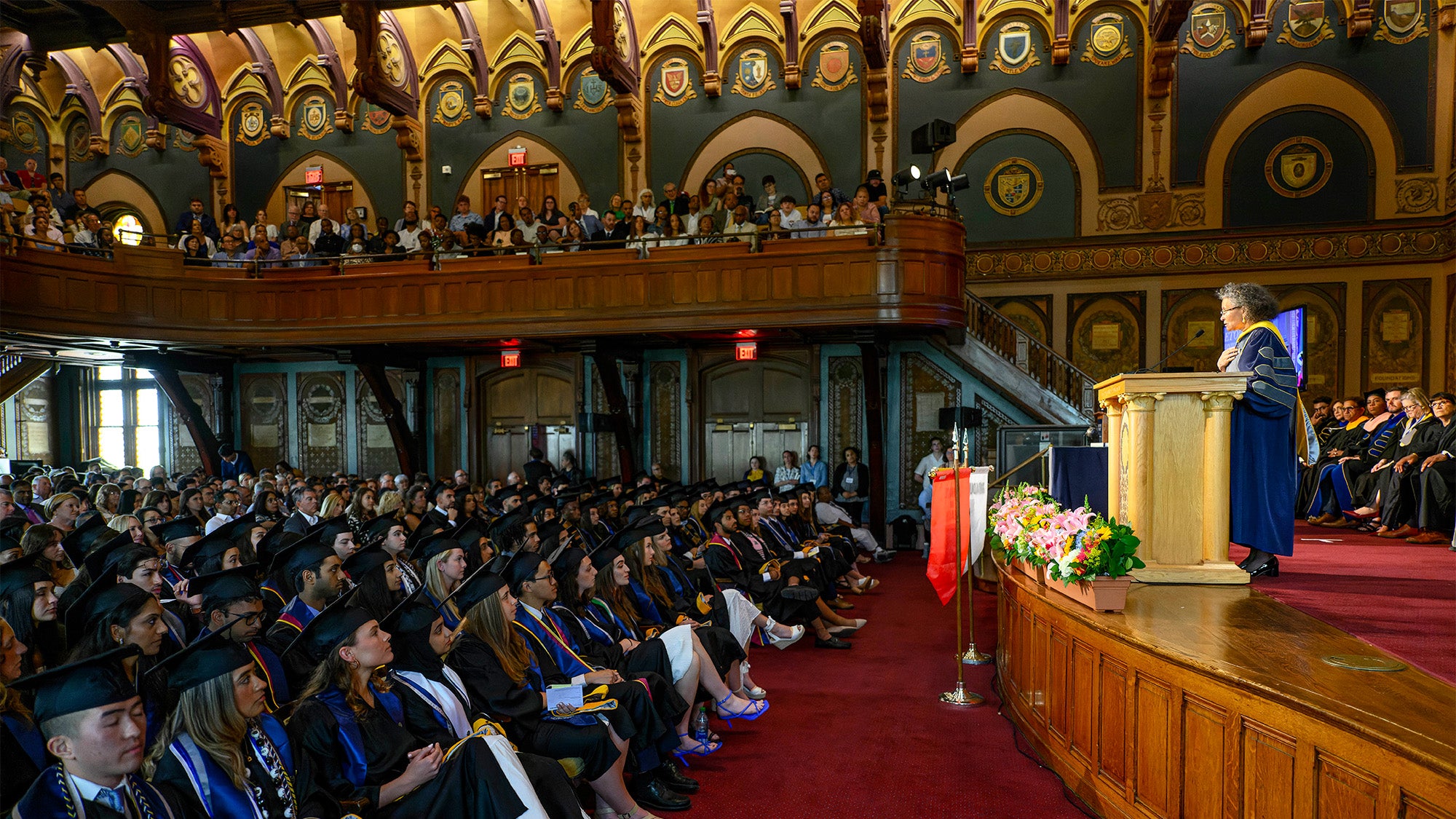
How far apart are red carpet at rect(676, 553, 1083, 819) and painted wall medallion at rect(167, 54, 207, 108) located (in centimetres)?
1585

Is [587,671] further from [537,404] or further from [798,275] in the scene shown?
[537,404]

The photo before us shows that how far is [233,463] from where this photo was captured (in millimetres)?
14977

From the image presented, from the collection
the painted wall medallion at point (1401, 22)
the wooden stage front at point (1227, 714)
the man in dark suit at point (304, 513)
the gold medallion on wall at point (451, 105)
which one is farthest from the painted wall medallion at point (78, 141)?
the painted wall medallion at point (1401, 22)

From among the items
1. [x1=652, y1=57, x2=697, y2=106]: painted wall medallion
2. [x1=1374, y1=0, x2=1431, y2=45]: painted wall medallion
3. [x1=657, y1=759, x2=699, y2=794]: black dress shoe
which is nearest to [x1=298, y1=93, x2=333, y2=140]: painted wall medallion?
[x1=652, y1=57, x2=697, y2=106]: painted wall medallion

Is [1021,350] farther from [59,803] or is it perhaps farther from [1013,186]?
[59,803]

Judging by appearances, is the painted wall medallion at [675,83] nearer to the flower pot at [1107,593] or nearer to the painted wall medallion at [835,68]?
the painted wall medallion at [835,68]

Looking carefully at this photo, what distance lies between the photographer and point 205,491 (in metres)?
9.95

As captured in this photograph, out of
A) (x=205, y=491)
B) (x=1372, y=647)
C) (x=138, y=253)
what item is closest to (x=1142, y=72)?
(x=1372, y=647)

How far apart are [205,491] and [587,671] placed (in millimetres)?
7696

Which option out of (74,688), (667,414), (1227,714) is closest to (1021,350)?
(667,414)

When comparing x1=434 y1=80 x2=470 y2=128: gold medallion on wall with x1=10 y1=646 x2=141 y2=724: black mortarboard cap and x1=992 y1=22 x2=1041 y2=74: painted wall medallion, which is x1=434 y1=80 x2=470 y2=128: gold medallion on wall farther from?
x1=10 y1=646 x2=141 y2=724: black mortarboard cap

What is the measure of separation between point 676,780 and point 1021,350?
388 inches

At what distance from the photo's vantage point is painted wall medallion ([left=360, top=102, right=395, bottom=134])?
16.6 m

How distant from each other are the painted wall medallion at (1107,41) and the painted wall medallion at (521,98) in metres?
9.86
